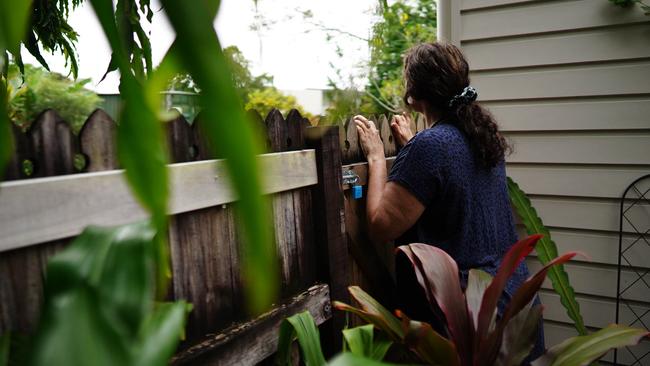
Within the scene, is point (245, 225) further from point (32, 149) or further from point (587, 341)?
point (587, 341)

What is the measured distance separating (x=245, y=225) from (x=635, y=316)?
2.72 m

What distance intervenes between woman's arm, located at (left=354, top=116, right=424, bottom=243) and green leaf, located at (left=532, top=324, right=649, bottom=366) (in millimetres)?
598

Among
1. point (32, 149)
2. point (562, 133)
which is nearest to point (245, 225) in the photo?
point (32, 149)

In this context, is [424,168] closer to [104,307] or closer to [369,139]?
[369,139]

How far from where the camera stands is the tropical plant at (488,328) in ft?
4.21

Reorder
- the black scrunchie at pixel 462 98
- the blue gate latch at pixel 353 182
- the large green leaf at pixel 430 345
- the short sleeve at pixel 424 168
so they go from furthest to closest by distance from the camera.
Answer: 1. the blue gate latch at pixel 353 182
2. the black scrunchie at pixel 462 98
3. the short sleeve at pixel 424 168
4. the large green leaf at pixel 430 345

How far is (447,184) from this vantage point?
5.52ft

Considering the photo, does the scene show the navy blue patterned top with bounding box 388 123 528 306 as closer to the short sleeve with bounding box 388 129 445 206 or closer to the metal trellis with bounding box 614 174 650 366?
the short sleeve with bounding box 388 129 445 206

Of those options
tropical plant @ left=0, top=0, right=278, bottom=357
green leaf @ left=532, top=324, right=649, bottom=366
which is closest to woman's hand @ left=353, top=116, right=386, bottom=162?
green leaf @ left=532, top=324, right=649, bottom=366

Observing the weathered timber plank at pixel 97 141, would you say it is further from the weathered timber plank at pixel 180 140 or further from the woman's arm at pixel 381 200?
the woman's arm at pixel 381 200

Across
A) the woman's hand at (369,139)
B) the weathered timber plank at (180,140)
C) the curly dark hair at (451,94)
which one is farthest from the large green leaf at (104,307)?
the woman's hand at (369,139)

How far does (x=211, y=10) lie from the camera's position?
0.74 feet

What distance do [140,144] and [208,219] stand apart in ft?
3.87

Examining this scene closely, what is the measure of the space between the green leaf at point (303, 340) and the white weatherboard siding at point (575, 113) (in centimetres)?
163
